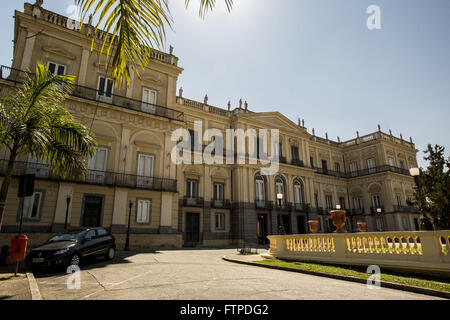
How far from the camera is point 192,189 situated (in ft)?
78.4

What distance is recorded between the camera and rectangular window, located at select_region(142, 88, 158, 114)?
19688 mm

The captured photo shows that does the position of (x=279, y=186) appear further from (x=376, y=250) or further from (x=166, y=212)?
(x=376, y=250)

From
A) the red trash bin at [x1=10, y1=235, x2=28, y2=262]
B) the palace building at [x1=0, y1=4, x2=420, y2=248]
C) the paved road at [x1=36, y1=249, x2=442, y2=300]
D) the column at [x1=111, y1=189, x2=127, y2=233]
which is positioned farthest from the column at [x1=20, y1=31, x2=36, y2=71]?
the paved road at [x1=36, y1=249, x2=442, y2=300]

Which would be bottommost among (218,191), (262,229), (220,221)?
(262,229)

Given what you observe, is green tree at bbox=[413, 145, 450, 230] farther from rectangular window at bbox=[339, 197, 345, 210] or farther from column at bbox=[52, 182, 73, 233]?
rectangular window at bbox=[339, 197, 345, 210]

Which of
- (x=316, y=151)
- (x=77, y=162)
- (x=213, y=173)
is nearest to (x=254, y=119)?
(x=213, y=173)

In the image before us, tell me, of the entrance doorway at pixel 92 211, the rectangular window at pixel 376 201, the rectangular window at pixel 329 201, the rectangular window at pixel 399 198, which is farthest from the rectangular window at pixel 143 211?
the rectangular window at pixel 399 198

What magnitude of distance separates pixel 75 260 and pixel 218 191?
17033 mm

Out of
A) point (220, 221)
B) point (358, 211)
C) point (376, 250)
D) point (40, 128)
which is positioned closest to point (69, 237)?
point (40, 128)

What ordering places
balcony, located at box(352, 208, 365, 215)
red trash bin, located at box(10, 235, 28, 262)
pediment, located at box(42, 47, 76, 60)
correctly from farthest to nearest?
balcony, located at box(352, 208, 365, 215) < pediment, located at box(42, 47, 76, 60) < red trash bin, located at box(10, 235, 28, 262)

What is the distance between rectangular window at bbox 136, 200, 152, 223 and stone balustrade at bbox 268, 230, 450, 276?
9.59 meters

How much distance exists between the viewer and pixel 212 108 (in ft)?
88.4

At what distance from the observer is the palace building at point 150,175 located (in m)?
15.4
